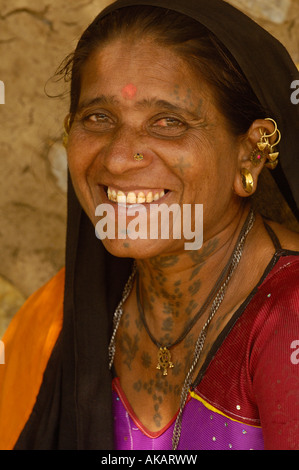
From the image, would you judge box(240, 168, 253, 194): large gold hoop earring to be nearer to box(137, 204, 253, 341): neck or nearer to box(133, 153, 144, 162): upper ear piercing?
box(137, 204, 253, 341): neck

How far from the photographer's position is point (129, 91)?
1887 mm

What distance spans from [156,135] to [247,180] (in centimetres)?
26

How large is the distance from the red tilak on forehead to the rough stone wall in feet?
3.44

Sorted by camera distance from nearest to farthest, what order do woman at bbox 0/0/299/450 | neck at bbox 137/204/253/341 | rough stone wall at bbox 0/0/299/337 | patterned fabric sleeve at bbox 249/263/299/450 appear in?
1. patterned fabric sleeve at bbox 249/263/299/450
2. woman at bbox 0/0/299/450
3. neck at bbox 137/204/253/341
4. rough stone wall at bbox 0/0/299/337

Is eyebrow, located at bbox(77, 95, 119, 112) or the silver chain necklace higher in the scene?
eyebrow, located at bbox(77, 95, 119, 112)

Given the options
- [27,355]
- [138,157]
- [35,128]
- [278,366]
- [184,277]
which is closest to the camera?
[278,366]

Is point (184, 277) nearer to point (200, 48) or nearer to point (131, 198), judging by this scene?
point (131, 198)

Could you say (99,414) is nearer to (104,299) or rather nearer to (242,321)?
(104,299)

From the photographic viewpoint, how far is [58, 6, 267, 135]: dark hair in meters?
1.89

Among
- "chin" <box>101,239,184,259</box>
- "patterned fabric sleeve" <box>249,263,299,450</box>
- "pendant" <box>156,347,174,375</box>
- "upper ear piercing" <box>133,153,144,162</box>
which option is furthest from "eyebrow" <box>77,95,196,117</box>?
"pendant" <box>156,347,174,375</box>

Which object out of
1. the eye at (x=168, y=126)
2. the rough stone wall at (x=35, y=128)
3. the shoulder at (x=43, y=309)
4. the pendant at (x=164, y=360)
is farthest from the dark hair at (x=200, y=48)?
the rough stone wall at (x=35, y=128)

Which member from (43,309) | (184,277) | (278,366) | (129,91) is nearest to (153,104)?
(129,91)
